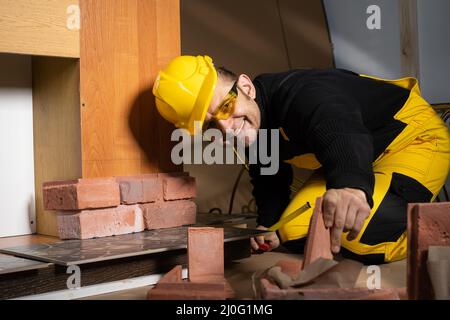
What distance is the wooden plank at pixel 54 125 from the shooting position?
7.44 ft

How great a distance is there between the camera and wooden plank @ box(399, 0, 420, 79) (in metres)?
3.26

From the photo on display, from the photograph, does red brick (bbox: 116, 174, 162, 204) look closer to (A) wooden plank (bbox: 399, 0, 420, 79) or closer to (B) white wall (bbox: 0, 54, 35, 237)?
(B) white wall (bbox: 0, 54, 35, 237)

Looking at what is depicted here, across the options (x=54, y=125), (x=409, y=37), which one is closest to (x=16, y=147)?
(x=54, y=125)

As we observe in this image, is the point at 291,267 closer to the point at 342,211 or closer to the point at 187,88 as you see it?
the point at 342,211

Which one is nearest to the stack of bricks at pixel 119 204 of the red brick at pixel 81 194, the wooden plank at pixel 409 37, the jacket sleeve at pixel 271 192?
the red brick at pixel 81 194

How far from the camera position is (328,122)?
1.97 m

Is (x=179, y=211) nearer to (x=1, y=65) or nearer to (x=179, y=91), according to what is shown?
(x=179, y=91)

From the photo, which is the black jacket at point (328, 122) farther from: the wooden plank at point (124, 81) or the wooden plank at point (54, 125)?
the wooden plank at point (54, 125)

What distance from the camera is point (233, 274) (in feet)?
7.25

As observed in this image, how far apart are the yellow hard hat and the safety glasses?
0.05m

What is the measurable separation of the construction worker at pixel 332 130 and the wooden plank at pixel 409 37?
2.04ft

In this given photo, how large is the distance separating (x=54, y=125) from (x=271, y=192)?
1059mm
